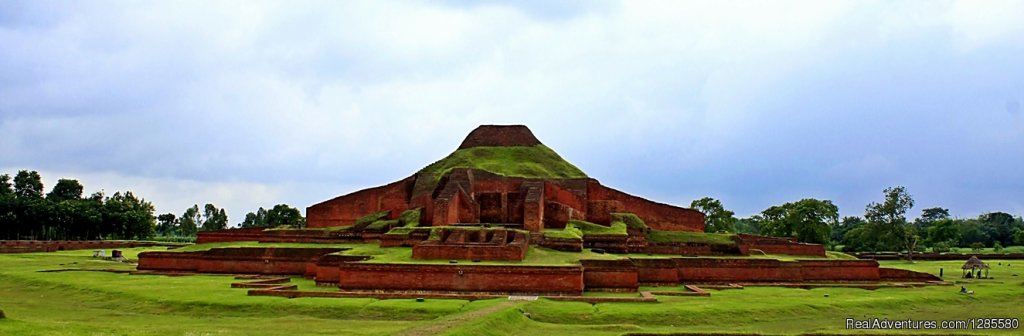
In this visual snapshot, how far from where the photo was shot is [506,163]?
35156 millimetres

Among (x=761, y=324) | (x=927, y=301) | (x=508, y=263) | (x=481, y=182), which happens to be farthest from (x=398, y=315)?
(x=481, y=182)

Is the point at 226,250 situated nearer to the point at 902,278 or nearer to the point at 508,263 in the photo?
the point at 508,263

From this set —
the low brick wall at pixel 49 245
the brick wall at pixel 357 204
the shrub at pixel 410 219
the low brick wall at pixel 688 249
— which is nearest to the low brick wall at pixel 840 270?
the low brick wall at pixel 688 249

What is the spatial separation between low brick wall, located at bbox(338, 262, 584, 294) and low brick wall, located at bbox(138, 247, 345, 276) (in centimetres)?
449

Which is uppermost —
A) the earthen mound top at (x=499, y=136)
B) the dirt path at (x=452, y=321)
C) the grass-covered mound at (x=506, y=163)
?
the earthen mound top at (x=499, y=136)

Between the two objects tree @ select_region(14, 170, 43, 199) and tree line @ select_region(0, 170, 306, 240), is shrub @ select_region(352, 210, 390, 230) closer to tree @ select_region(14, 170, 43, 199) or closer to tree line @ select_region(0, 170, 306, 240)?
tree line @ select_region(0, 170, 306, 240)

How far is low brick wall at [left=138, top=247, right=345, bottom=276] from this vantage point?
73.2 feet

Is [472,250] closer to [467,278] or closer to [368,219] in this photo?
[467,278]

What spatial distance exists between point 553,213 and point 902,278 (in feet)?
38.9

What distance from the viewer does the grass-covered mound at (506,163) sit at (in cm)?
3275

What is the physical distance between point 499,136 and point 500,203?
10810 mm

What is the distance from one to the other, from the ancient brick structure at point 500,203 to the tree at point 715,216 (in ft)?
42.7

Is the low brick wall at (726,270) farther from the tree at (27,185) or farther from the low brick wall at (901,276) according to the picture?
the tree at (27,185)

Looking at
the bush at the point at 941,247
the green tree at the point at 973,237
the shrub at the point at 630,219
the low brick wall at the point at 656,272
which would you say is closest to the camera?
the low brick wall at the point at 656,272
